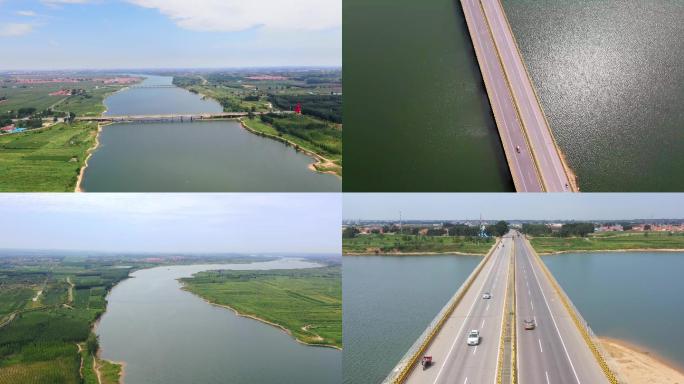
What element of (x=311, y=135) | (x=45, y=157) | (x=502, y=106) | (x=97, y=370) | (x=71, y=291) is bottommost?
(x=97, y=370)

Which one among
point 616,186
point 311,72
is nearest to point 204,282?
point 311,72

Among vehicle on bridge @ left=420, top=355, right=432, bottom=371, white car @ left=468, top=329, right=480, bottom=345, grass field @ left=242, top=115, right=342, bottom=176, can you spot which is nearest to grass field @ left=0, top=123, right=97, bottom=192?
grass field @ left=242, top=115, right=342, bottom=176

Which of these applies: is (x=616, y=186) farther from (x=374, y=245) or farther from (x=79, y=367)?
(x=79, y=367)

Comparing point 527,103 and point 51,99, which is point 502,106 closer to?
point 527,103

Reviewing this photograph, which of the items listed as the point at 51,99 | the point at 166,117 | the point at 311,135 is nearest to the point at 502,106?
the point at 311,135

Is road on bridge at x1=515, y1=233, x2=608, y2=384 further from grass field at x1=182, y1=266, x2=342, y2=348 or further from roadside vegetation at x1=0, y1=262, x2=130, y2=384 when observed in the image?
roadside vegetation at x1=0, y1=262, x2=130, y2=384
